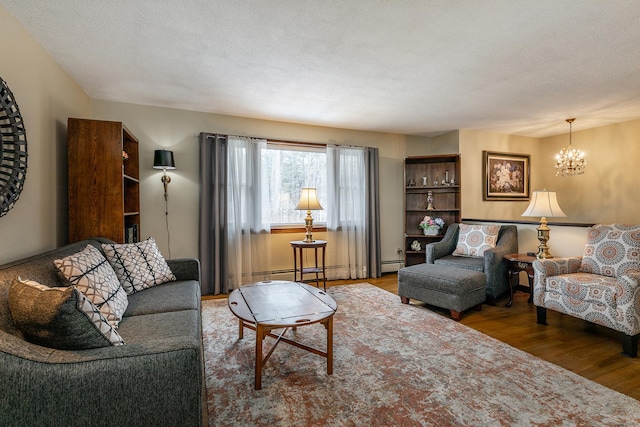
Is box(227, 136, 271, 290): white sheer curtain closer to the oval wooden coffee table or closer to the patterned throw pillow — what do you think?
the oval wooden coffee table

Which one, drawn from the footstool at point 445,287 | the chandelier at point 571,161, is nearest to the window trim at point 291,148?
the footstool at point 445,287

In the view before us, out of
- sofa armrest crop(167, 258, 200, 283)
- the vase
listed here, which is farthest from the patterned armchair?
sofa armrest crop(167, 258, 200, 283)

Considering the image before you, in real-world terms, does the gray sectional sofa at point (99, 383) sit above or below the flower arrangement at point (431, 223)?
below

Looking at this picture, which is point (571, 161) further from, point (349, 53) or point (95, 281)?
point (95, 281)

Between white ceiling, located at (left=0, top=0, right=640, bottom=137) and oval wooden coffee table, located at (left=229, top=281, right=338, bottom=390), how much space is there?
77.5 inches

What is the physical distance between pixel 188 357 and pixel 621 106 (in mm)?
5506

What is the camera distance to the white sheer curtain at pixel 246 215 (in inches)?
167

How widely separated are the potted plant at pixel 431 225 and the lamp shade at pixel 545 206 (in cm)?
162

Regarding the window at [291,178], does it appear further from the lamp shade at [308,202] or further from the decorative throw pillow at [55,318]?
the decorative throw pillow at [55,318]

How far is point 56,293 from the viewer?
1149 mm

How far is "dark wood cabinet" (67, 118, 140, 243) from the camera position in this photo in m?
2.71

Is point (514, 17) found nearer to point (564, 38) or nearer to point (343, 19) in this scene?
point (564, 38)

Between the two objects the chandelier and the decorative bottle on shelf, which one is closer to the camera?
the chandelier

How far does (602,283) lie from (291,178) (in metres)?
3.73
